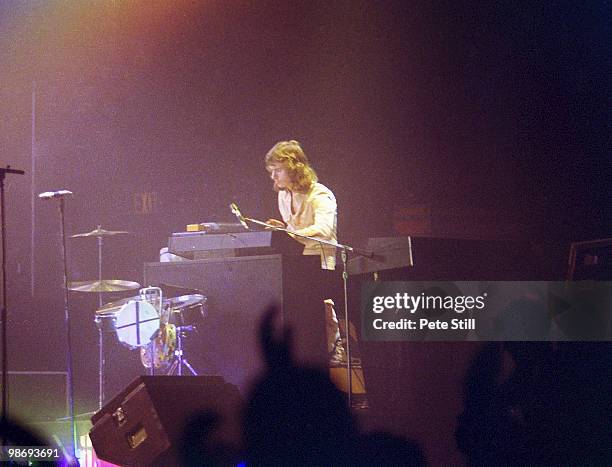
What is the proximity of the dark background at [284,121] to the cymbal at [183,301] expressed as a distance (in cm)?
143

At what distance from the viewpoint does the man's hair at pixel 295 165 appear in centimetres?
411

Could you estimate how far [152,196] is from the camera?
5.91 meters

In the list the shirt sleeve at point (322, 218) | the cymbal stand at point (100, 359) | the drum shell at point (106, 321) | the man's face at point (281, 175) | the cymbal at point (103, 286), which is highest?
the man's face at point (281, 175)

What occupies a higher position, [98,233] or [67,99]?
[67,99]

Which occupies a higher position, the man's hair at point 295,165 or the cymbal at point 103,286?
the man's hair at point 295,165

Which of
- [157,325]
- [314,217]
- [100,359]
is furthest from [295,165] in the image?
[100,359]

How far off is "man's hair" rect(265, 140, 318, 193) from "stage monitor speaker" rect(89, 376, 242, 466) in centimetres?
147

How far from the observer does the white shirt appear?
394 cm

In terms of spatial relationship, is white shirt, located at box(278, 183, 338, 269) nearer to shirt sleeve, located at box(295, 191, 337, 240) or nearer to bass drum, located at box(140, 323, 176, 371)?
shirt sleeve, located at box(295, 191, 337, 240)

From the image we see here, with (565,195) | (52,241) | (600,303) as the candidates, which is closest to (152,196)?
(52,241)

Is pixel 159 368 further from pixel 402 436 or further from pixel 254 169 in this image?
pixel 254 169

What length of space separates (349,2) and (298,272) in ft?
7.79

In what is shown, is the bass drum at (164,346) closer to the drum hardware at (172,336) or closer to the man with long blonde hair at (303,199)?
the drum hardware at (172,336)

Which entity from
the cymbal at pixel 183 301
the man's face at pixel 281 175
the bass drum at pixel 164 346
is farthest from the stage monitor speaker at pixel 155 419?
the man's face at pixel 281 175
